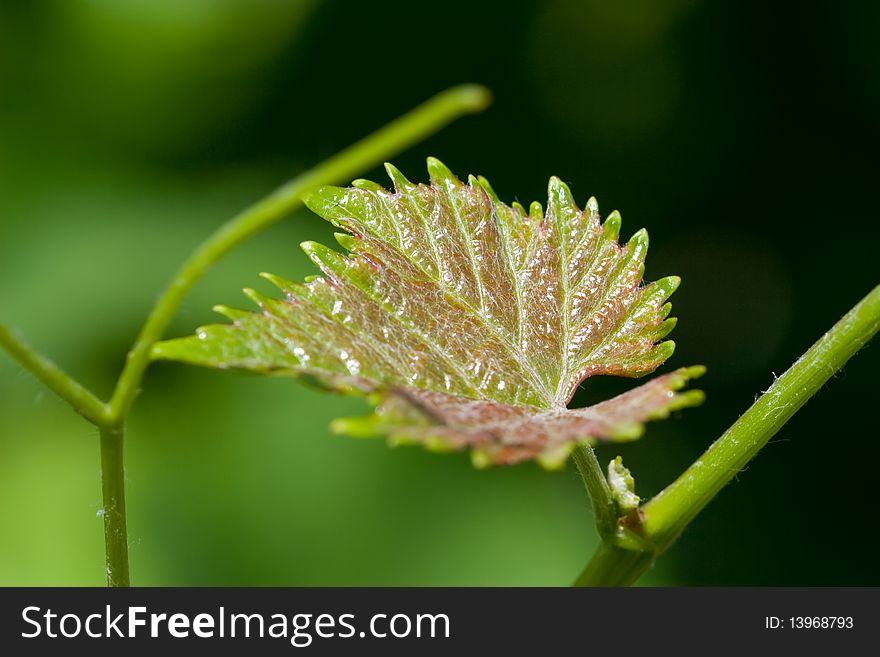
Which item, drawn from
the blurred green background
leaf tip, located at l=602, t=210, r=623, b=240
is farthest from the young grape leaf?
the blurred green background

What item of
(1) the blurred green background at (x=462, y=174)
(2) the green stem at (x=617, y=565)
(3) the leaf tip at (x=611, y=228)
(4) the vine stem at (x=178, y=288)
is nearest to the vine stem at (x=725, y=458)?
(2) the green stem at (x=617, y=565)

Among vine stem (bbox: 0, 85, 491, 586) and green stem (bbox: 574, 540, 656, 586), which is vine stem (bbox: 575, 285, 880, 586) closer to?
green stem (bbox: 574, 540, 656, 586)

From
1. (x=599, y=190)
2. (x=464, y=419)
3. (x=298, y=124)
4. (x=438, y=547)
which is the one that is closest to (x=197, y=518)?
(x=438, y=547)

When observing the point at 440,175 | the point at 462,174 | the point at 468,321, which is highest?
the point at 462,174

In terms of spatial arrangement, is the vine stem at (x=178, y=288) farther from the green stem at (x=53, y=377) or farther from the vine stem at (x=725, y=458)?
the vine stem at (x=725, y=458)

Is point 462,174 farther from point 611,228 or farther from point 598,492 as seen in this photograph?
point 598,492

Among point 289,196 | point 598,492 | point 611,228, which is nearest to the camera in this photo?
point 289,196

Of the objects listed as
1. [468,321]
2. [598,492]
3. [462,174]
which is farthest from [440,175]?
[462,174]
